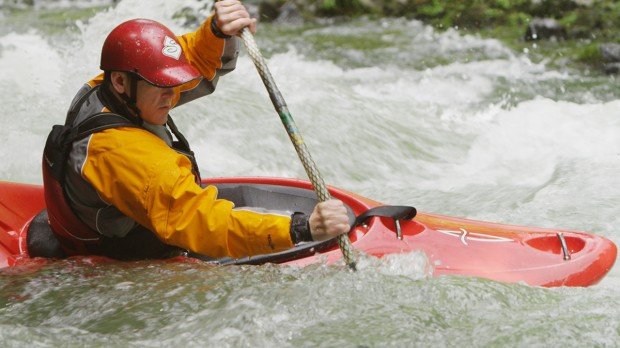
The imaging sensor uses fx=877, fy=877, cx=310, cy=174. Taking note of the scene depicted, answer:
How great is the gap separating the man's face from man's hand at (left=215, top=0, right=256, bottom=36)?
50 centimetres

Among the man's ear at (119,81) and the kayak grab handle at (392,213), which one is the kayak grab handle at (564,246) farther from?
the man's ear at (119,81)

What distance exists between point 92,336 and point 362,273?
3.69 ft

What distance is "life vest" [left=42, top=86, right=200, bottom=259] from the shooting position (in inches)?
129

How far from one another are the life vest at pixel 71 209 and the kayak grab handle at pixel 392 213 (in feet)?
2.83

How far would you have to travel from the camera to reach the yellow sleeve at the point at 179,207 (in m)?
3.07

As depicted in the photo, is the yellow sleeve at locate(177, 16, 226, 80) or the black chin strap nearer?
the black chin strap

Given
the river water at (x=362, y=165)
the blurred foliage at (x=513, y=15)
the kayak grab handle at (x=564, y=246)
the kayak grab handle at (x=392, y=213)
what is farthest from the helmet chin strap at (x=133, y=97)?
the blurred foliage at (x=513, y=15)

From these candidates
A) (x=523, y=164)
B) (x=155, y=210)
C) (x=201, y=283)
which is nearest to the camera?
(x=155, y=210)

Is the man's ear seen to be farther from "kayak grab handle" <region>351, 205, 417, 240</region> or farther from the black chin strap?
"kayak grab handle" <region>351, 205, 417, 240</region>

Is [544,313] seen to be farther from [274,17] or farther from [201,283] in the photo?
[274,17]

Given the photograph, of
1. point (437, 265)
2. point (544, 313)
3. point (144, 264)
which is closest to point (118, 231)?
point (144, 264)

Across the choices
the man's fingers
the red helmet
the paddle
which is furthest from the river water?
the man's fingers

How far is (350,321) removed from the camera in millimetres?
3369

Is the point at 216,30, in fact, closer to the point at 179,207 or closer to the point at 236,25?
the point at 236,25
